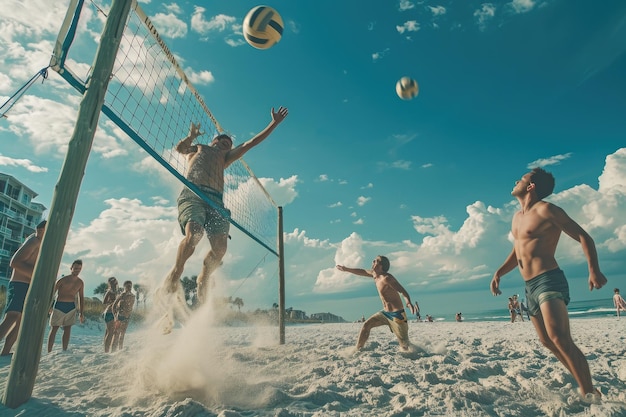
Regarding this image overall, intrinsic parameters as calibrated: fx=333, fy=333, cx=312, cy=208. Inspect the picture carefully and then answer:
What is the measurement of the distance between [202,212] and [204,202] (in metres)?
0.13

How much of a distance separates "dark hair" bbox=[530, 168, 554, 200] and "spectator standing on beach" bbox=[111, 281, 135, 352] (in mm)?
6297

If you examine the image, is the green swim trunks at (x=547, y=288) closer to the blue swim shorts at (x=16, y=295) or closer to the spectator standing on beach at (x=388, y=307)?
the spectator standing on beach at (x=388, y=307)

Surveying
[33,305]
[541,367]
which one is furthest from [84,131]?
[541,367]

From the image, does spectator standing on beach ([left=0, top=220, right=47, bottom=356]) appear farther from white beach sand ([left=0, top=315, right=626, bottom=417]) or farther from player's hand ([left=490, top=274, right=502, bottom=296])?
player's hand ([left=490, top=274, right=502, bottom=296])

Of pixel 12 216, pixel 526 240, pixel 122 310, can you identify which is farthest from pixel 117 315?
pixel 12 216

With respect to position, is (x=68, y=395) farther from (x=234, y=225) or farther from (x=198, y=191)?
(x=234, y=225)

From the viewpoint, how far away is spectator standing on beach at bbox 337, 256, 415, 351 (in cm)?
433

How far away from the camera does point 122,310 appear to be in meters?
5.90

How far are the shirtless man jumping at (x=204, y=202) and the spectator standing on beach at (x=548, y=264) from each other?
2.43 m

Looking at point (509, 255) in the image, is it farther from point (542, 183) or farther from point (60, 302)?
point (60, 302)

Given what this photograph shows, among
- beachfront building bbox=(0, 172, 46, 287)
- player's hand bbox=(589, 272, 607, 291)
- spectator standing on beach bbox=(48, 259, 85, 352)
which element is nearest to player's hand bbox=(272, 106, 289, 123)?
player's hand bbox=(589, 272, 607, 291)

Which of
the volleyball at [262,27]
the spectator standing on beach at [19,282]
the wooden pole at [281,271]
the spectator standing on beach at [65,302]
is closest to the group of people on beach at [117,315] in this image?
the spectator standing on beach at [65,302]

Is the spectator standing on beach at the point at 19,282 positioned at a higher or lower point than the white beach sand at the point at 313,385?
higher

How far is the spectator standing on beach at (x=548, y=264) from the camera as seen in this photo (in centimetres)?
215
